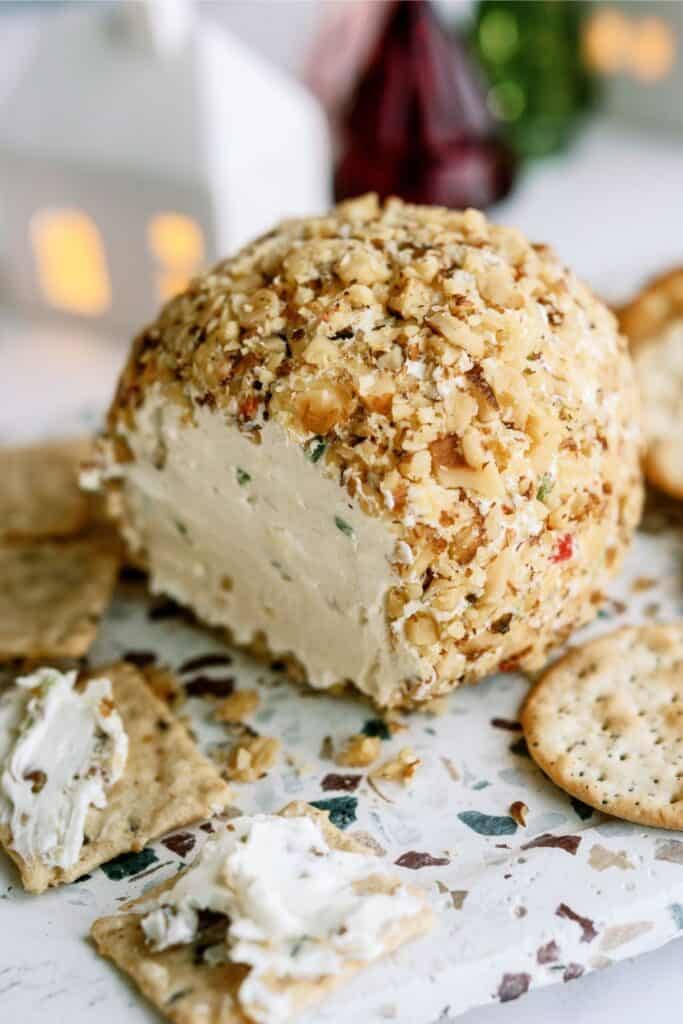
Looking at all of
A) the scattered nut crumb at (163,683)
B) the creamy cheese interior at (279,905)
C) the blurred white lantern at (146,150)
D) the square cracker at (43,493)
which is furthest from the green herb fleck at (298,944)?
the blurred white lantern at (146,150)

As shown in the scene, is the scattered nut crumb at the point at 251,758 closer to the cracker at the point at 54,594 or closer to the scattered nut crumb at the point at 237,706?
the scattered nut crumb at the point at 237,706

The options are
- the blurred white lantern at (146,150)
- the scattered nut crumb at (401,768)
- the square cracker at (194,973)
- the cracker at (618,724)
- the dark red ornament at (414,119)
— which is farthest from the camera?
the dark red ornament at (414,119)

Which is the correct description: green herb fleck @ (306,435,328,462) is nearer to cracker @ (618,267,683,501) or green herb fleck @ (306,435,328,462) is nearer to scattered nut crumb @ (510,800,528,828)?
scattered nut crumb @ (510,800,528,828)

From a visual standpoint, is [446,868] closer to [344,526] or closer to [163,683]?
[344,526]

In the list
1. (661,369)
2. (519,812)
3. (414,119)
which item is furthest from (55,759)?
(414,119)

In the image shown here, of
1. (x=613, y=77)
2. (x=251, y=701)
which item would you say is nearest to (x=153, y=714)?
(x=251, y=701)

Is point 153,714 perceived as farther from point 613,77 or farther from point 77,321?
point 613,77

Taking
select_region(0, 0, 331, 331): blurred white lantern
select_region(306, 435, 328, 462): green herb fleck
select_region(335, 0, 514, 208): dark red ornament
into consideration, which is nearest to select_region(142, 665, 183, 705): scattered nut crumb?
select_region(306, 435, 328, 462): green herb fleck
